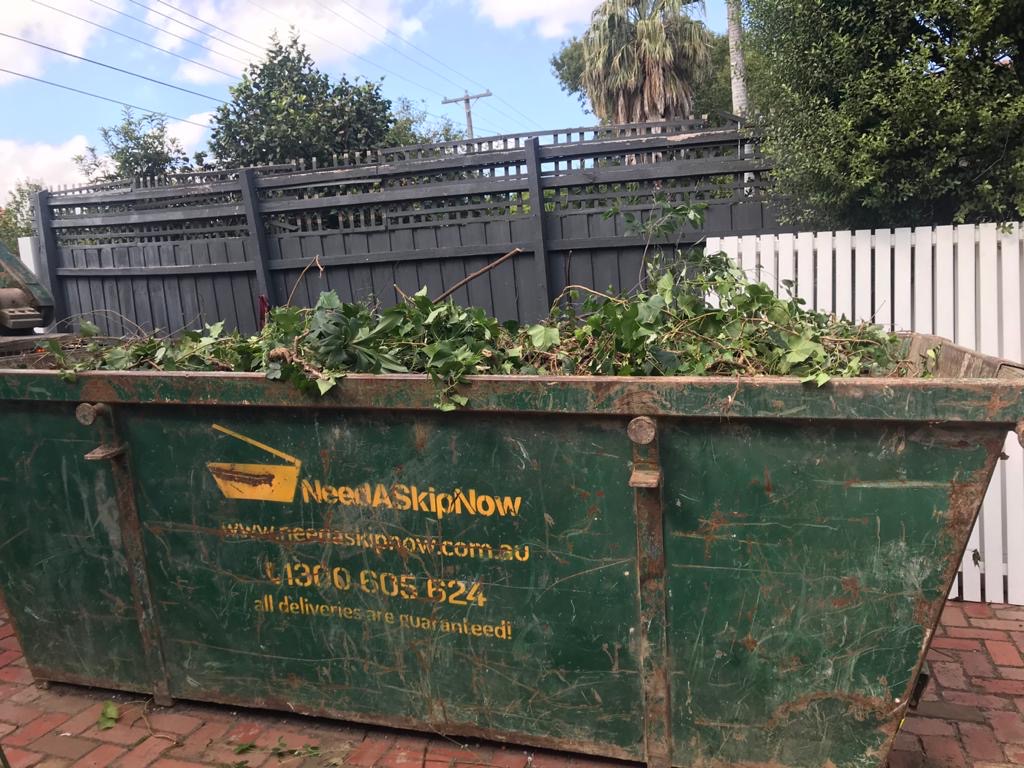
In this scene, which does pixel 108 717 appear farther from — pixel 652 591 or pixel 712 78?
pixel 712 78

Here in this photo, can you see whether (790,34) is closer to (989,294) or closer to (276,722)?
(989,294)

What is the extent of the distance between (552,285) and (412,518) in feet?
13.2

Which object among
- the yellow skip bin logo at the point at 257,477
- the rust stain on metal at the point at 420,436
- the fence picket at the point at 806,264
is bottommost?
the yellow skip bin logo at the point at 257,477

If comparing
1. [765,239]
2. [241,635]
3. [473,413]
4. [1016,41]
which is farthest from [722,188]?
[241,635]

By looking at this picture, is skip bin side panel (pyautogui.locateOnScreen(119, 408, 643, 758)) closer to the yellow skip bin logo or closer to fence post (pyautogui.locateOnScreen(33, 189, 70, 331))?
the yellow skip bin logo

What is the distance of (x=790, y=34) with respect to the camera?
420 centimetres

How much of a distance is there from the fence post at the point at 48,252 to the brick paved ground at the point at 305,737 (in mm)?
6097

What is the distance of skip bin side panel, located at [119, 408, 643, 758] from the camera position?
2.37 metres

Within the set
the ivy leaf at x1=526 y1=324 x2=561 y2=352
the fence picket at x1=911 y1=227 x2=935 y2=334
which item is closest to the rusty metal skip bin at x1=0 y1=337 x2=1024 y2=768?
the ivy leaf at x1=526 y1=324 x2=561 y2=352

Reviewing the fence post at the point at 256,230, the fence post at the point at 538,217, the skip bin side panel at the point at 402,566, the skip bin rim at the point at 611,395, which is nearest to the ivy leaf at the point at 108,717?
the skip bin side panel at the point at 402,566

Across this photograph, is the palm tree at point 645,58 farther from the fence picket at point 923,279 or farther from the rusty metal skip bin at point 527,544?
the rusty metal skip bin at point 527,544

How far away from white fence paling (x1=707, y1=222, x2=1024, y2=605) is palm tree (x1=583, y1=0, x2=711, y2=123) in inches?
631

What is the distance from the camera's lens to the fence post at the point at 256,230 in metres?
6.96

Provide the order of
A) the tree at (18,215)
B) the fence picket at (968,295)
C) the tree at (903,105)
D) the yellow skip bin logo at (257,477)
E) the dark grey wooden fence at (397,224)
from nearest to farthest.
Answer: the yellow skip bin logo at (257,477)
the tree at (903,105)
the fence picket at (968,295)
the dark grey wooden fence at (397,224)
the tree at (18,215)
